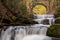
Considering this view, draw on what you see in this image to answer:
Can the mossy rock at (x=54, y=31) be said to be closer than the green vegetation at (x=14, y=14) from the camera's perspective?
Yes

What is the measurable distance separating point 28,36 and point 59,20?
2.07 meters

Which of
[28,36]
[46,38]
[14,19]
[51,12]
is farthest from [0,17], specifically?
[51,12]

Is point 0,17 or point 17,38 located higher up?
point 0,17

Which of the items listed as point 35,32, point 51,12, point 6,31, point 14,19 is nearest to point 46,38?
point 35,32

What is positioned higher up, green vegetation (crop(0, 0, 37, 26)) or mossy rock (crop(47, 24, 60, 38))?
green vegetation (crop(0, 0, 37, 26))

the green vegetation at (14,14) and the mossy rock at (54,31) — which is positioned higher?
the green vegetation at (14,14)

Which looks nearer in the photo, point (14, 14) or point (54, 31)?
point (54, 31)

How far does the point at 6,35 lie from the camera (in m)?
8.42

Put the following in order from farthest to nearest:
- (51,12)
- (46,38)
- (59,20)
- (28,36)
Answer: (51,12) → (59,20) → (28,36) → (46,38)

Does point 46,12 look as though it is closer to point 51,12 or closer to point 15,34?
point 51,12

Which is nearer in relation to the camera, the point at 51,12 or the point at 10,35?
the point at 10,35

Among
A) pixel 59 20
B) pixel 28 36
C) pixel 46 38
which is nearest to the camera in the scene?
pixel 46 38

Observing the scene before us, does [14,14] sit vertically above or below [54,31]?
above

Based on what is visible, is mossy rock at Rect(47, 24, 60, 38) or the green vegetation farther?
the green vegetation
